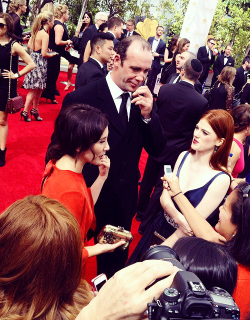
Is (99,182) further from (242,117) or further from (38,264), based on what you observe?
(242,117)

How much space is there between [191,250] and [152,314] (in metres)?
0.56

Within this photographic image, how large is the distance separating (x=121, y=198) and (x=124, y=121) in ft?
1.65

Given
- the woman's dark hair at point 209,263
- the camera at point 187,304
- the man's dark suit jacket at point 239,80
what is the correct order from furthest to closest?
the man's dark suit jacket at point 239,80 < the woman's dark hair at point 209,263 < the camera at point 187,304

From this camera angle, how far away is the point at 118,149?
2162 millimetres

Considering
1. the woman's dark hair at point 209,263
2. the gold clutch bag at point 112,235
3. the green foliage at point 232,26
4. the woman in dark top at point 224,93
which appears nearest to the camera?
the woman's dark hair at point 209,263

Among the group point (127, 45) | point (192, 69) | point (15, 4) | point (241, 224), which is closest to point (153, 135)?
point (127, 45)

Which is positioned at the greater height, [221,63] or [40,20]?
[40,20]

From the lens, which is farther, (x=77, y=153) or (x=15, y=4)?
(x=15, y=4)

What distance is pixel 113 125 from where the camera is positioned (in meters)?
2.12

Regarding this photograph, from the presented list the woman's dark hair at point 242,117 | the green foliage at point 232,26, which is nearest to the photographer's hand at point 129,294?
the woman's dark hair at point 242,117

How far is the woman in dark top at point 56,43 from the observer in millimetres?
6463

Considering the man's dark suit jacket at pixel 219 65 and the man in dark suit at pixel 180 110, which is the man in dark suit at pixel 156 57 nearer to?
the man's dark suit jacket at pixel 219 65

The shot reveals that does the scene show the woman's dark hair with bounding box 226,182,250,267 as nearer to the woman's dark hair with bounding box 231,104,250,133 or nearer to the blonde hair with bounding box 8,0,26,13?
the woman's dark hair with bounding box 231,104,250,133

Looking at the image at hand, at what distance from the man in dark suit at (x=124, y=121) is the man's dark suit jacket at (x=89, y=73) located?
5.94ft
